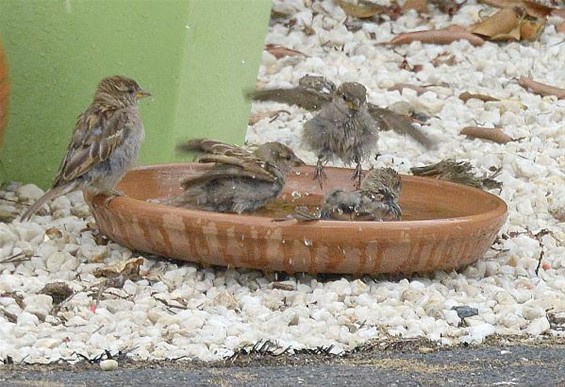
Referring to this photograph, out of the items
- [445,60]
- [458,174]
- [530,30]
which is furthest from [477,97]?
[458,174]

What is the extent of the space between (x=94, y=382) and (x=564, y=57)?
7613 millimetres

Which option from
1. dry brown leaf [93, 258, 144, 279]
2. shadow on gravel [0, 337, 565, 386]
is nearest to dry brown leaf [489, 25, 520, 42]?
dry brown leaf [93, 258, 144, 279]

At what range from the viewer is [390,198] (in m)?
7.38

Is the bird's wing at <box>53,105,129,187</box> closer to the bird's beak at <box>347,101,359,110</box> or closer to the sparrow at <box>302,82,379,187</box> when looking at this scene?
the sparrow at <box>302,82,379,187</box>

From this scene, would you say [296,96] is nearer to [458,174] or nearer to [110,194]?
[458,174]

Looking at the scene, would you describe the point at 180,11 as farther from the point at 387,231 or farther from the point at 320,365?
the point at 320,365

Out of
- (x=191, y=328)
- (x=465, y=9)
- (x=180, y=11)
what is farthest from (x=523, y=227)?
(x=465, y=9)

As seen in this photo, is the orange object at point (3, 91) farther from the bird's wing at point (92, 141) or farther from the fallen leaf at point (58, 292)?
the fallen leaf at point (58, 292)

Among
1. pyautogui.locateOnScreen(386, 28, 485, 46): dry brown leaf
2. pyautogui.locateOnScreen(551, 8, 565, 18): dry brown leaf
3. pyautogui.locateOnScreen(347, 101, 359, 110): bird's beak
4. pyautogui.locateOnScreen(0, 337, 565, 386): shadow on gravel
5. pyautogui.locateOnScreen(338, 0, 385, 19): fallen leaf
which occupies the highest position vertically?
pyautogui.locateOnScreen(551, 8, 565, 18): dry brown leaf

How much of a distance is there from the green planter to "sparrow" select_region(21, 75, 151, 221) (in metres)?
0.53

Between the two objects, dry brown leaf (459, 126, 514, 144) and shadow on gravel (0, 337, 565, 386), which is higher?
dry brown leaf (459, 126, 514, 144)

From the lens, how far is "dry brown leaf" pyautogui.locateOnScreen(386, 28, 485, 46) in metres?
11.9

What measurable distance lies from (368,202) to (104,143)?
4.95 feet

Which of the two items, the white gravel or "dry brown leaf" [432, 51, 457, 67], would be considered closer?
the white gravel
